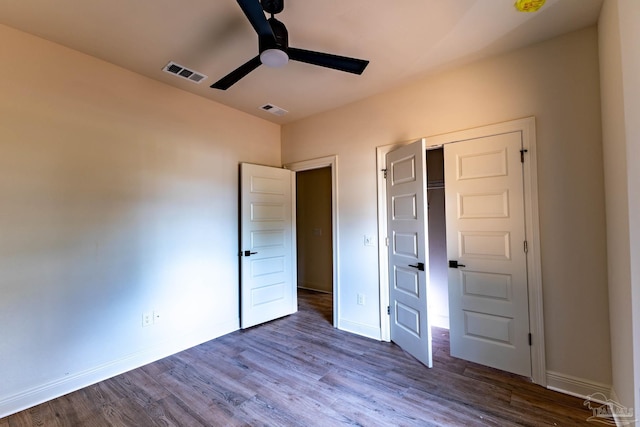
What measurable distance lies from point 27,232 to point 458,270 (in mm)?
3622

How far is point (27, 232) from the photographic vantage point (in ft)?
6.88

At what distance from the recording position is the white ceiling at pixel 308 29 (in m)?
1.87

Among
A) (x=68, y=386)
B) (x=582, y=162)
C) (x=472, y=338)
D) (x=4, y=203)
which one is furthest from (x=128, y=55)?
(x=472, y=338)

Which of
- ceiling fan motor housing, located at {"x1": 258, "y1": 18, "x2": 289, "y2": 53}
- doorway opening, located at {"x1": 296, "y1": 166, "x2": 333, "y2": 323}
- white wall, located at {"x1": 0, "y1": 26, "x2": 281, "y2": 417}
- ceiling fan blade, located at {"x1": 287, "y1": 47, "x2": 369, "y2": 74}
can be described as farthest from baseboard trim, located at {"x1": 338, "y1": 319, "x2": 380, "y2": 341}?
ceiling fan motor housing, located at {"x1": 258, "y1": 18, "x2": 289, "y2": 53}

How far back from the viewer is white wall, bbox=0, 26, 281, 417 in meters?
2.06

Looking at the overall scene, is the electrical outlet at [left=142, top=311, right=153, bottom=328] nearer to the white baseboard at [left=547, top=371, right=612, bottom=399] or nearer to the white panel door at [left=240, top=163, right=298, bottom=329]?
the white panel door at [left=240, top=163, right=298, bottom=329]

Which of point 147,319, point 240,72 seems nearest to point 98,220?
point 147,319

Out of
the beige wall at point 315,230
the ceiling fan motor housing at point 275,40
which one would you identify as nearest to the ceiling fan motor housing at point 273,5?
the ceiling fan motor housing at point 275,40

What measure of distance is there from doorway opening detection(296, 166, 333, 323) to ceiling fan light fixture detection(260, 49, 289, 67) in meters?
3.75

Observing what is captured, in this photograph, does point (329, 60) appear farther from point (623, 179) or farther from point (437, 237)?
point (437, 237)

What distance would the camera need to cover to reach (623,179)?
5.12ft

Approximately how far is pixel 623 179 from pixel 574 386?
162 centimetres

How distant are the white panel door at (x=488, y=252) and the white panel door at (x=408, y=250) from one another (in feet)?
1.11

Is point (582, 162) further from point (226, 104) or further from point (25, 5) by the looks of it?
point (25, 5)
